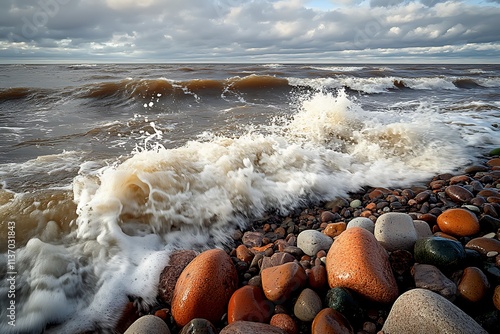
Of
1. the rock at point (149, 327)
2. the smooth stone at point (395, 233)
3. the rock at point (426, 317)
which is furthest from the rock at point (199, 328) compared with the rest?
the smooth stone at point (395, 233)

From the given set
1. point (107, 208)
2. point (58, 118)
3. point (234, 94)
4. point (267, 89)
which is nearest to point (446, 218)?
point (107, 208)

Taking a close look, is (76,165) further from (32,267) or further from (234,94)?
(234,94)

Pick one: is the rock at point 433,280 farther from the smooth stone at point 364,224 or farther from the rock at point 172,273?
the rock at point 172,273

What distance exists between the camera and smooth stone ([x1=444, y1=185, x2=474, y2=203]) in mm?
3230

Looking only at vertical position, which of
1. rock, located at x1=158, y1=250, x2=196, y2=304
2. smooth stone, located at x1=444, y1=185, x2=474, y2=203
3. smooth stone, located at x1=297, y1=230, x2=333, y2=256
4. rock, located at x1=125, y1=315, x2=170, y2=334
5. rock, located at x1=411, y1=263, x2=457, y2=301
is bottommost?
smooth stone, located at x1=444, y1=185, x2=474, y2=203

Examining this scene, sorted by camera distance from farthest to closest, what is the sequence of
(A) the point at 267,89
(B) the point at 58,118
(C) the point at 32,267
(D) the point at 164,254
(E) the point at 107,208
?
1. (A) the point at 267,89
2. (B) the point at 58,118
3. (E) the point at 107,208
4. (D) the point at 164,254
5. (C) the point at 32,267

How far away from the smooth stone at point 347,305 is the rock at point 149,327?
1.04m

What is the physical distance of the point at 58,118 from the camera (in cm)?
825

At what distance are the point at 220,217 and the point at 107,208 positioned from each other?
120 centimetres

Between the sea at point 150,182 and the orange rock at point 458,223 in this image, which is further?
the orange rock at point 458,223

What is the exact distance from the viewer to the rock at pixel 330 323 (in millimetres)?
1631

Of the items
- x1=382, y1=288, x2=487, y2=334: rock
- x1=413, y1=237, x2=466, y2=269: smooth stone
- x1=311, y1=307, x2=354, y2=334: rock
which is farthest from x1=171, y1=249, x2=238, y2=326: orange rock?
x1=413, y1=237, x2=466, y2=269: smooth stone

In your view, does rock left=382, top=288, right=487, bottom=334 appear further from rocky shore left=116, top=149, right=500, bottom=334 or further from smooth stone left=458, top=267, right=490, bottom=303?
smooth stone left=458, top=267, right=490, bottom=303

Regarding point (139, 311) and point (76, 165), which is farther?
point (76, 165)
